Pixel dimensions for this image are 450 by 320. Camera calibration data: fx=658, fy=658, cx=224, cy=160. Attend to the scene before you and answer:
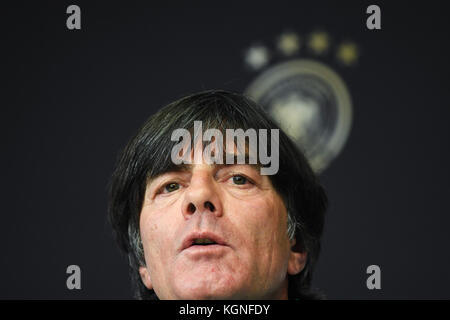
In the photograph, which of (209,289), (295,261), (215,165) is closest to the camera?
(209,289)

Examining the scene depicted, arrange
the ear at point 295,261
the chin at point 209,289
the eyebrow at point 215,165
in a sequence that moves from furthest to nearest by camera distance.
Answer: the ear at point 295,261, the eyebrow at point 215,165, the chin at point 209,289

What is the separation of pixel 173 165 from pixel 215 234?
230 mm

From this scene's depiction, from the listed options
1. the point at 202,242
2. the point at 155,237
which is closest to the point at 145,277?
the point at 155,237

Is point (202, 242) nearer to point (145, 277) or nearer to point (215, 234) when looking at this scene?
point (215, 234)

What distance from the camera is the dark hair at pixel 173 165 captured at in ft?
5.64

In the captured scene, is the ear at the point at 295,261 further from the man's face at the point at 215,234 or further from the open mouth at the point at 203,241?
the open mouth at the point at 203,241

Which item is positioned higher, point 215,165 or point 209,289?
point 215,165

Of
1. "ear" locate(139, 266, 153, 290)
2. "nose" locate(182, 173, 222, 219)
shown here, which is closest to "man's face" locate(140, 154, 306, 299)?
"nose" locate(182, 173, 222, 219)

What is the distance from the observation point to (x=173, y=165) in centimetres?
166

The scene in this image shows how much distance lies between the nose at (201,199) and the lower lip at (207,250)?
0.08 metres

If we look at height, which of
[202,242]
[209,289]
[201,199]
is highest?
[201,199]

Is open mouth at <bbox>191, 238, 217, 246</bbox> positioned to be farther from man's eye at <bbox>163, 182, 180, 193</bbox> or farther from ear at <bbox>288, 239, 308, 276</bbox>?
ear at <bbox>288, 239, 308, 276</bbox>

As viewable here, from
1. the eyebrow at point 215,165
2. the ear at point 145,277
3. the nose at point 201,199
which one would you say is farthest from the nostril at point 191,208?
the ear at point 145,277
